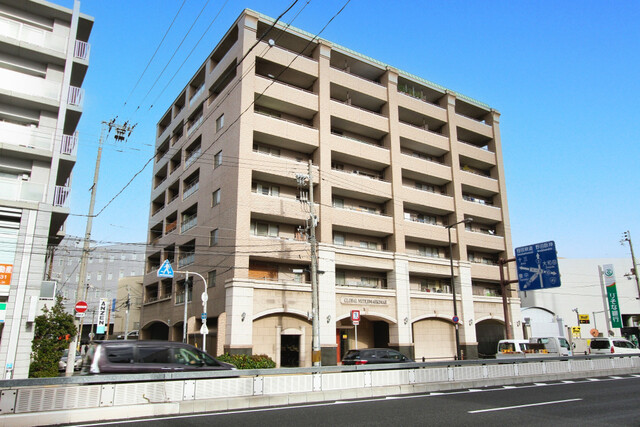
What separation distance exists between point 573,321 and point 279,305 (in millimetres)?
47725

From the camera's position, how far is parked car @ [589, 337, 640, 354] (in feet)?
103

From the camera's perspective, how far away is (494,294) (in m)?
44.4

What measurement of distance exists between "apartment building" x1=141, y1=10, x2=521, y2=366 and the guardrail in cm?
1418

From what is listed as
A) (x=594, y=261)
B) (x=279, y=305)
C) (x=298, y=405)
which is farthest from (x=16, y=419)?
(x=594, y=261)

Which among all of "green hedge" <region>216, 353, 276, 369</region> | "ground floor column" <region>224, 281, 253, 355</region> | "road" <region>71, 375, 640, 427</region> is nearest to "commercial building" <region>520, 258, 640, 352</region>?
"ground floor column" <region>224, 281, 253, 355</region>

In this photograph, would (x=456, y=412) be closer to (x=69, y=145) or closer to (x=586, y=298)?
(x=69, y=145)

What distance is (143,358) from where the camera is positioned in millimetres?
14234

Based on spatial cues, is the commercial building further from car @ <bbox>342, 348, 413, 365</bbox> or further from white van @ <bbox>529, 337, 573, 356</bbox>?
car @ <bbox>342, 348, 413, 365</bbox>

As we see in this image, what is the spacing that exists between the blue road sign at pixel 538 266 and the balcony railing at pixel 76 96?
28338 millimetres

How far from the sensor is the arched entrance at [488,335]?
41934 millimetres

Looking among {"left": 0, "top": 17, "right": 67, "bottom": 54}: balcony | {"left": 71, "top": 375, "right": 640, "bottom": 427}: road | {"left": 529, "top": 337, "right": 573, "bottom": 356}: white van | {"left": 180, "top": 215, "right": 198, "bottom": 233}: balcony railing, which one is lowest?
{"left": 71, "top": 375, "right": 640, "bottom": 427}: road

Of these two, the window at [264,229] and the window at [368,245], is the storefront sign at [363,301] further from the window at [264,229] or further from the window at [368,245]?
the window at [264,229]

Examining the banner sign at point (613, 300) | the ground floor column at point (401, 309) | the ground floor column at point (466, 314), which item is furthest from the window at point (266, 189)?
the banner sign at point (613, 300)

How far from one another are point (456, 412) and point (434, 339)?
28.4 meters
